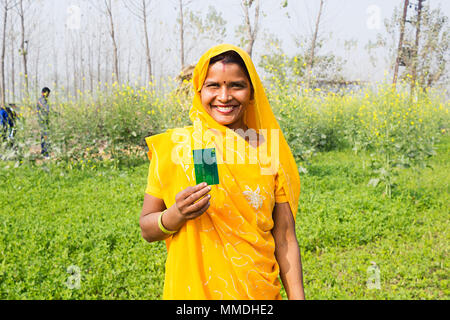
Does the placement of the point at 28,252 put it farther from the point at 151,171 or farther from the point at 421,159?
the point at 421,159

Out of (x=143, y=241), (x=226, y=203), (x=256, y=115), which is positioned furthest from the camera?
(x=143, y=241)

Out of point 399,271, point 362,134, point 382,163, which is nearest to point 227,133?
point 399,271

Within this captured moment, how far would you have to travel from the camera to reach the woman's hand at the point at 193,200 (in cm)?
88

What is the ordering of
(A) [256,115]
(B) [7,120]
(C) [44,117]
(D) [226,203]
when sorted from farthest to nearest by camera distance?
(B) [7,120], (C) [44,117], (A) [256,115], (D) [226,203]

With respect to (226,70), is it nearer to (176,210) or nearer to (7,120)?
(176,210)

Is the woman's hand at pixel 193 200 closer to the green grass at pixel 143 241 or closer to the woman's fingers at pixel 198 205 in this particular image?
the woman's fingers at pixel 198 205

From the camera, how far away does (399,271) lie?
10.2 ft

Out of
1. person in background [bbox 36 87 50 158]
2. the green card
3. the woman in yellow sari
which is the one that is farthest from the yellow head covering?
person in background [bbox 36 87 50 158]

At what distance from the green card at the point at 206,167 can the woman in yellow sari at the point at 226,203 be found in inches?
4.1

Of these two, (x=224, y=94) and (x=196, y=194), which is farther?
(x=224, y=94)

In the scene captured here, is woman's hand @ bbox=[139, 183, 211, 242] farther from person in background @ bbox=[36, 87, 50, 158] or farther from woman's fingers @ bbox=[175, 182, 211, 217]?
person in background @ bbox=[36, 87, 50, 158]

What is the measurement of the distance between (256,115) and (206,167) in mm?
330

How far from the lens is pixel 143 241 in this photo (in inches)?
140

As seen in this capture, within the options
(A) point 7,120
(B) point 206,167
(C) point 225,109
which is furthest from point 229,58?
(A) point 7,120
